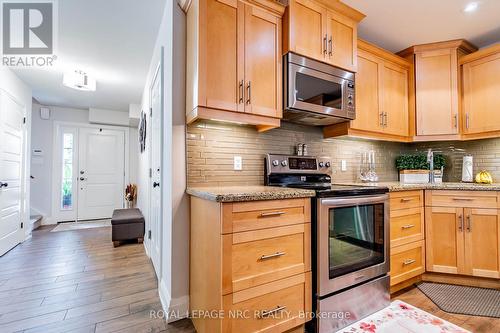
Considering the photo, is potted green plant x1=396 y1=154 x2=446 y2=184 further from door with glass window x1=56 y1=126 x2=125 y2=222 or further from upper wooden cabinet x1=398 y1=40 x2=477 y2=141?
door with glass window x1=56 y1=126 x2=125 y2=222

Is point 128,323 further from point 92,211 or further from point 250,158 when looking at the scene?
point 92,211

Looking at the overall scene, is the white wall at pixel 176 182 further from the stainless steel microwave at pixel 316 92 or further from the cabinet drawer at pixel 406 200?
the cabinet drawer at pixel 406 200

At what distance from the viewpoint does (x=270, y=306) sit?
1.35m

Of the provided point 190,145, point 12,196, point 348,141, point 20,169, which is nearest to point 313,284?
point 190,145

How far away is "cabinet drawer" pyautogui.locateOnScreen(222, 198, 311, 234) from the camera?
4.05 feet

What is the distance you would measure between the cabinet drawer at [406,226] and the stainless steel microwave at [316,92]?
96cm

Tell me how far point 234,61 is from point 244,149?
0.70 meters

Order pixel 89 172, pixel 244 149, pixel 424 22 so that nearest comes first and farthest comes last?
pixel 244 149
pixel 424 22
pixel 89 172

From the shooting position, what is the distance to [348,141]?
8.76 feet

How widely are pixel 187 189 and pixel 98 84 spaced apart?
10.5ft

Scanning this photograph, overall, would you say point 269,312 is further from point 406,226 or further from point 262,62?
point 262,62

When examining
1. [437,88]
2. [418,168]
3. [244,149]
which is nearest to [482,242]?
[418,168]

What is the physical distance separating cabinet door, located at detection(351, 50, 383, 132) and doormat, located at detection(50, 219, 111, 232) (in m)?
5.01

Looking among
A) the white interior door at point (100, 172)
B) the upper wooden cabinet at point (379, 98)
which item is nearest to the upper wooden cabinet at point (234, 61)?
the upper wooden cabinet at point (379, 98)
